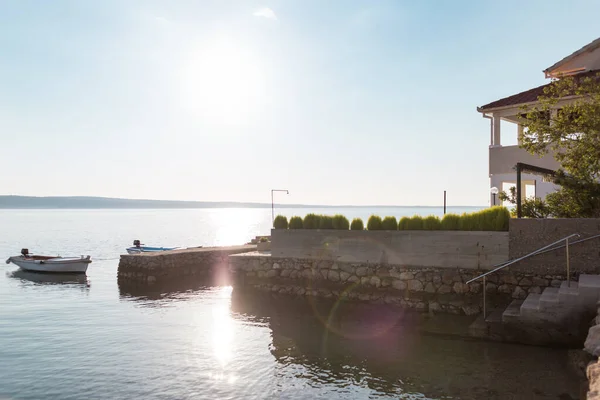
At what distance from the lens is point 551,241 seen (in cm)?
1463

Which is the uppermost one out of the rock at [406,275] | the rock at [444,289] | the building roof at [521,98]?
the building roof at [521,98]

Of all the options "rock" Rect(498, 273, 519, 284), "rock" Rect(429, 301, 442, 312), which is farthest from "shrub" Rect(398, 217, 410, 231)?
"rock" Rect(498, 273, 519, 284)

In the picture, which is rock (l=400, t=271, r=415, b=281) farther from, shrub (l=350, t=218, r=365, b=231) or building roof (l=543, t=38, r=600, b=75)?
building roof (l=543, t=38, r=600, b=75)

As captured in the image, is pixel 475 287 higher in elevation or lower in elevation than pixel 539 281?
lower

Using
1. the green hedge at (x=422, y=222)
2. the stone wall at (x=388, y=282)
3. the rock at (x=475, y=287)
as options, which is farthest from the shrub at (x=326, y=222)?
the rock at (x=475, y=287)

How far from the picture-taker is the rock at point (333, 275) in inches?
742

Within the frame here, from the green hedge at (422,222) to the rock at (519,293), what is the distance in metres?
2.09

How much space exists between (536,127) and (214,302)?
580 inches

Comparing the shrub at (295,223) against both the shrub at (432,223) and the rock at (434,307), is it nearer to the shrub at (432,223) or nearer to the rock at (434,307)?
the shrub at (432,223)

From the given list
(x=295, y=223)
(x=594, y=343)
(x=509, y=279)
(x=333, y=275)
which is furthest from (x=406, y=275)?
(x=594, y=343)

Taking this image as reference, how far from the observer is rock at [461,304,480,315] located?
15604mm

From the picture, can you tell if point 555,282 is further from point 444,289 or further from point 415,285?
point 415,285

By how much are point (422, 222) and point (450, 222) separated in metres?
1.09

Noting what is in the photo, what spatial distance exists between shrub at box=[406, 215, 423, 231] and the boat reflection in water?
20750mm
